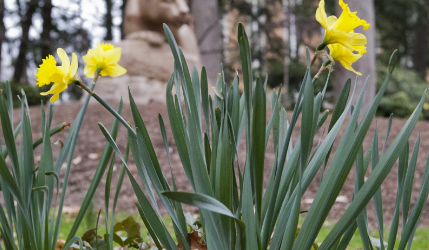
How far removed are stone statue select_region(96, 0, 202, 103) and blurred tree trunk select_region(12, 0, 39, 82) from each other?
19.6ft

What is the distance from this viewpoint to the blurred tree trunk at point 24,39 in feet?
44.5

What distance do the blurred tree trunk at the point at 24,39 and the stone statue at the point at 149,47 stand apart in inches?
235

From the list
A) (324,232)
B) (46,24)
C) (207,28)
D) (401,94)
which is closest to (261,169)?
(324,232)

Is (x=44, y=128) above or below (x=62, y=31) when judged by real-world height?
above

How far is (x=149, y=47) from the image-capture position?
8.63 metres

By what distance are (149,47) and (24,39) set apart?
6.66 meters

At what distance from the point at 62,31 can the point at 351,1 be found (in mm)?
9182

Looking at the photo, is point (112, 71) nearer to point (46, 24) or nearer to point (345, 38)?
point (345, 38)

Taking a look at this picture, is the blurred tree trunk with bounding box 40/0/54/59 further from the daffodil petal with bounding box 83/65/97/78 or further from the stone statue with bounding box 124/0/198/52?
the daffodil petal with bounding box 83/65/97/78

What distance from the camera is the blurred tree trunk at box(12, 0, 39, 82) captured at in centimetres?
1356

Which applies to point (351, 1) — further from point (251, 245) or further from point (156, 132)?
point (251, 245)

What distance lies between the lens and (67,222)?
12.0 feet

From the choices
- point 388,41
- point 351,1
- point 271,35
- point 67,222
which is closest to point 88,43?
point 271,35

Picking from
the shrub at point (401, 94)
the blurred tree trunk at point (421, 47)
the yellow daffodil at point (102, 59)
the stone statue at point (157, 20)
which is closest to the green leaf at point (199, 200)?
the yellow daffodil at point (102, 59)
